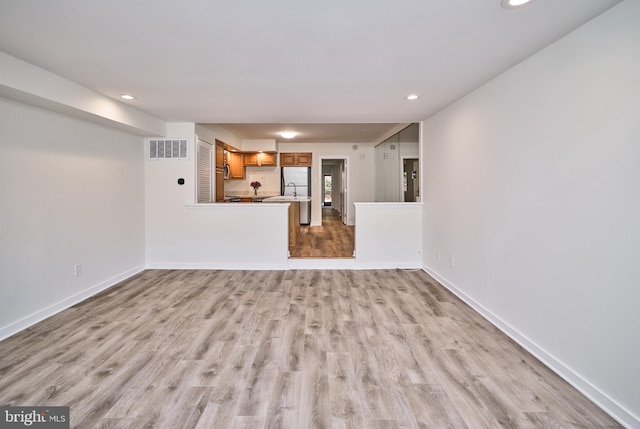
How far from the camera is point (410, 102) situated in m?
3.65

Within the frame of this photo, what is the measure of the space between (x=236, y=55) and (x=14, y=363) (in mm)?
2745

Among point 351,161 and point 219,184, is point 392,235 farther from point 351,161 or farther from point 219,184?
point 351,161

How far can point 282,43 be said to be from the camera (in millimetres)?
2170

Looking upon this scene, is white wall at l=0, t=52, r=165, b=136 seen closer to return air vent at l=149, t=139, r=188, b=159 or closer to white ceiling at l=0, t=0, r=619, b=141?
white ceiling at l=0, t=0, r=619, b=141

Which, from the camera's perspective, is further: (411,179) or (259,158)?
(259,158)

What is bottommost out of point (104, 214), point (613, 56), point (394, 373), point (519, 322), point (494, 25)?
point (394, 373)

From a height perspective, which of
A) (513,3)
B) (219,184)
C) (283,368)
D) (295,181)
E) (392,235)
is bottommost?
(283,368)

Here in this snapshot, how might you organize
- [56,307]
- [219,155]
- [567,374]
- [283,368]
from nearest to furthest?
[567,374], [283,368], [56,307], [219,155]

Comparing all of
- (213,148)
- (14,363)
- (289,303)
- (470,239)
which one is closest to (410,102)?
(470,239)

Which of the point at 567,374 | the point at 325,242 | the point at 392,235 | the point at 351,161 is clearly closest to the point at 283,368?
the point at 567,374

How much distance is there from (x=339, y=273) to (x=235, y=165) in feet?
14.2

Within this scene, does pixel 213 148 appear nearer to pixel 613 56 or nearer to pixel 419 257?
pixel 419 257

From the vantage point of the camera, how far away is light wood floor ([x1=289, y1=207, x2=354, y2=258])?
205 inches

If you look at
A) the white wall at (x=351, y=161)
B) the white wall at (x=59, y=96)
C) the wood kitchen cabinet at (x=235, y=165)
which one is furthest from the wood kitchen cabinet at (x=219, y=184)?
the white wall at (x=351, y=161)
